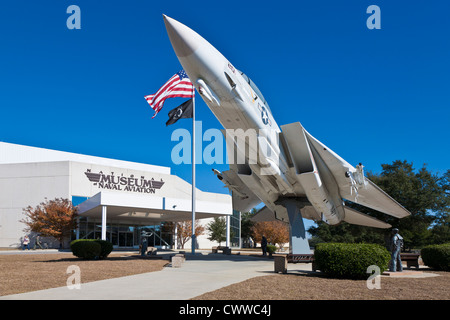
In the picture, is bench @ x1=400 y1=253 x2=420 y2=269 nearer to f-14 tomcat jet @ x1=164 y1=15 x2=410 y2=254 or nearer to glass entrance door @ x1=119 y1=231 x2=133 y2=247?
f-14 tomcat jet @ x1=164 y1=15 x2=410 y2=254

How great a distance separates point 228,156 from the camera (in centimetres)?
1752

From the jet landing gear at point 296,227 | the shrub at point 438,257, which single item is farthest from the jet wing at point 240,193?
the shrub at point 438,257

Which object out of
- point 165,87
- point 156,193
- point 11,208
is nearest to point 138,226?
point 156,193

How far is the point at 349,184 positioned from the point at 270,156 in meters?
4.07

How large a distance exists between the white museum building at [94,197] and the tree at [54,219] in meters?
1.01

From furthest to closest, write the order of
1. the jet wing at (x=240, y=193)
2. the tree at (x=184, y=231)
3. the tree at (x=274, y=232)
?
the tree at (x=274, y=232) → the tree at (x=184, y=231) → the jet wing at (x=240, y=193)

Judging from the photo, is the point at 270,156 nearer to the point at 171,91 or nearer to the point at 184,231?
the point at 171,91

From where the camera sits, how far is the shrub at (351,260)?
10945 millimetres

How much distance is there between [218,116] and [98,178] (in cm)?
2709

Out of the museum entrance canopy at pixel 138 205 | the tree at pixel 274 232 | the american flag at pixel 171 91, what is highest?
the american flag at pixel 171 91

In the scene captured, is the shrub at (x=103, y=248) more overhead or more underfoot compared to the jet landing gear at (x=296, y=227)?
more underfoot

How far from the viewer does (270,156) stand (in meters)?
15.5

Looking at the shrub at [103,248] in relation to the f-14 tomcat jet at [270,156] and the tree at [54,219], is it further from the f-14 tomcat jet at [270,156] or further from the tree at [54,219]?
the tree at [54,219]

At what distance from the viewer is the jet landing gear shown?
56.0ft
